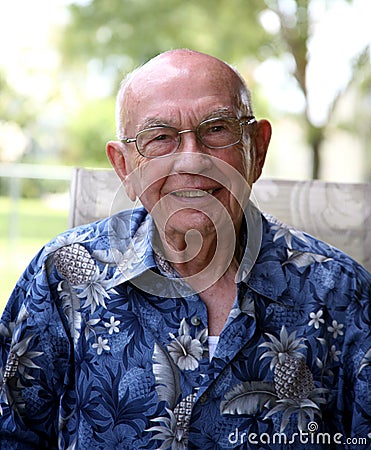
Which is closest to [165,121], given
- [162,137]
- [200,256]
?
[162,137]

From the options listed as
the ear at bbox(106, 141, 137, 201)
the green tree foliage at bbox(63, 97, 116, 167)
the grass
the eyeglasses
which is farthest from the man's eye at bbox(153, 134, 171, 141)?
the green tree foliage at bbox(63, 97, 116, 167)

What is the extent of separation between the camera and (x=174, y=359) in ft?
4.24

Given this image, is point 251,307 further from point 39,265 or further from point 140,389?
point 39,265

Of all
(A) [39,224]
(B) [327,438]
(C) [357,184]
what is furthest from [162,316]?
(A) [39,224]

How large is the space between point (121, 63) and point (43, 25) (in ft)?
6.94

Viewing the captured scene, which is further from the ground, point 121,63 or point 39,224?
point 121,63

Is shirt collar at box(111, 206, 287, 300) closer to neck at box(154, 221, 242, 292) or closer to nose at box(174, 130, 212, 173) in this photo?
neck at box(154, 221, 242, 292)

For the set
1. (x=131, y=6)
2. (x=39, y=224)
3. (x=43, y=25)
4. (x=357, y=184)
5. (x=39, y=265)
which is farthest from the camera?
(x=43, y=25)

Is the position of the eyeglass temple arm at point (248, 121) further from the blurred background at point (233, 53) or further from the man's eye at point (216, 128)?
the blurred background at point (233, 53)

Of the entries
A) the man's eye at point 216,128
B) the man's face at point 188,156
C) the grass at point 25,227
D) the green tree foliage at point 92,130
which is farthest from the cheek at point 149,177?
the green tree foliage at point 92,130

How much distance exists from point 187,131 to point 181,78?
0.10 metres

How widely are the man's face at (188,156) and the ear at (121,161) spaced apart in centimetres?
4

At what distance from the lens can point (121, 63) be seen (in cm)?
755

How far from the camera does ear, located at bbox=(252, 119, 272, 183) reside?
1.42 m
